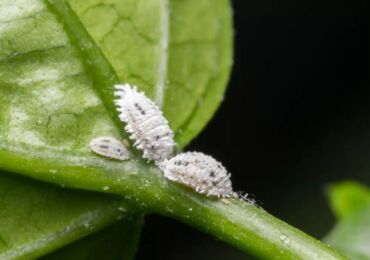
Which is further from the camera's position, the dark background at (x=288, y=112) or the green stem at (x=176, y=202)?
the dark background at (x=288, y=112)

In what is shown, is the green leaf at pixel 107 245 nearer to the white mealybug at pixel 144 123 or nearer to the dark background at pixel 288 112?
the white mealybug at pixel 144 123

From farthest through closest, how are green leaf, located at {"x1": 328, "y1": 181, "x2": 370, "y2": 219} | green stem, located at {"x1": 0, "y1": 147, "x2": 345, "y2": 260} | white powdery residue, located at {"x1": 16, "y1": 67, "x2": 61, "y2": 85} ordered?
1. green leaf, located at {"x1": 328, "y1": 181, "x2": 370, "y2": 219}
2. white powdery residue, located at {"x1": 16, "y1": 67, "x2": 61, "y2": 85}
3. green stem, located at {"x1": 0, "y1": 147, "x2": 345, "y2": 260}

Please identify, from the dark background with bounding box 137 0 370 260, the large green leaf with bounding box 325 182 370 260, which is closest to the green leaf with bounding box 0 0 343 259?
the large green leaf with bounding box 325 182 370 260

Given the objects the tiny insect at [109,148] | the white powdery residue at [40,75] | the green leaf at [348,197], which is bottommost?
the green leaf at [348,197]

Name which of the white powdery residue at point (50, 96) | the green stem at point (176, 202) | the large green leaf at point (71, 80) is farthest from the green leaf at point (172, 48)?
the green stem at point (176, 202)

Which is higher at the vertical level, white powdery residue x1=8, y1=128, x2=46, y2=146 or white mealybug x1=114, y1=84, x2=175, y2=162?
white mealybug x1=114, y1=84, x2=175, y2=162

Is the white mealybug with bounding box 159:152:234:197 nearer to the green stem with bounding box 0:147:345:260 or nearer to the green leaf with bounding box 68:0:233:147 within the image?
the green stem with bounding box 0:147:345:260
